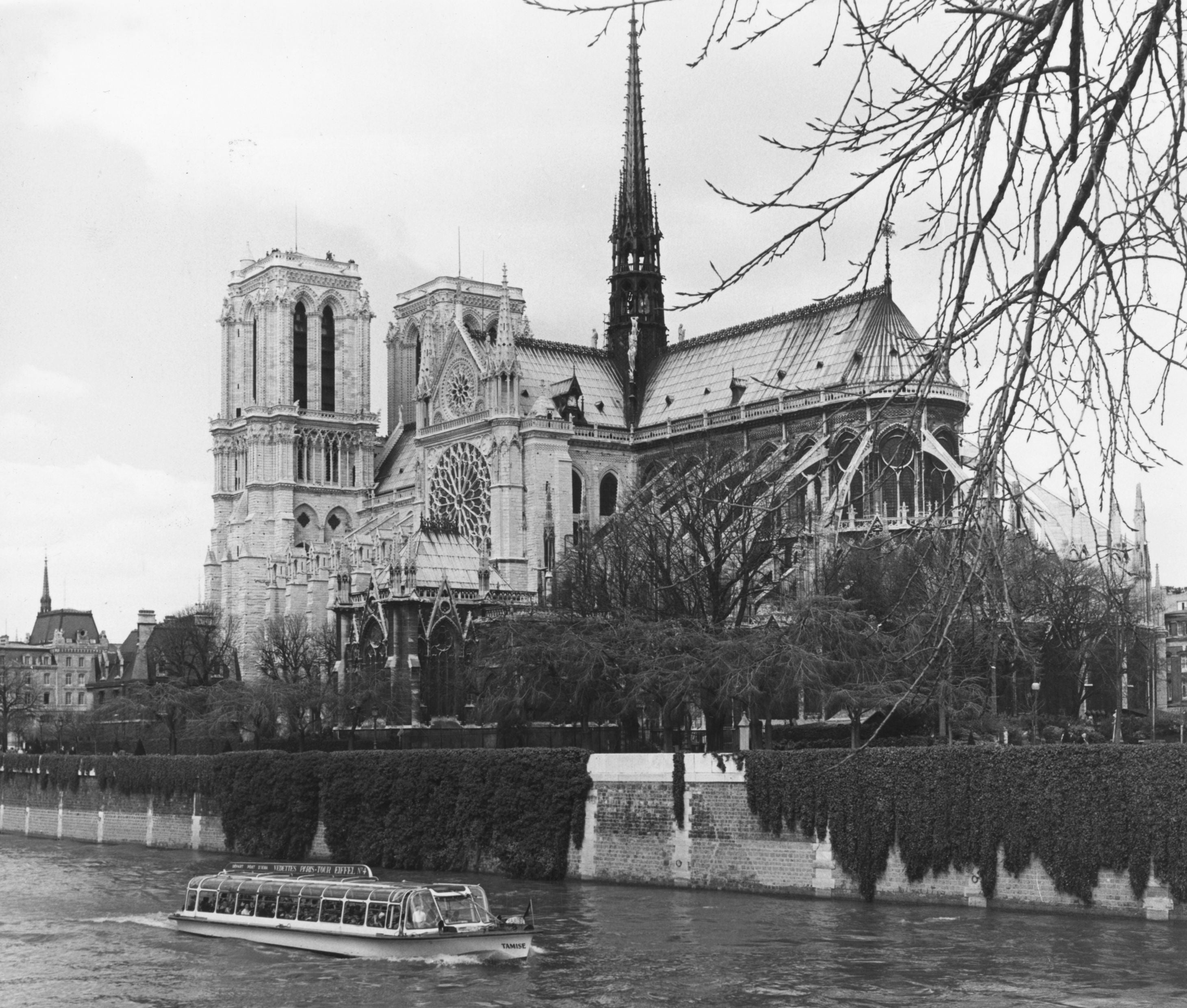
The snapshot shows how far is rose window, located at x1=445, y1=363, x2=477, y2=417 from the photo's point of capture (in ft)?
311

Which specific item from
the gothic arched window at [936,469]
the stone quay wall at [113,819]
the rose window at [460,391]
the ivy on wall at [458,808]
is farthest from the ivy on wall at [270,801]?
the rose window at [460,391]

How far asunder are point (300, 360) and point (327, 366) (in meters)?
2.00

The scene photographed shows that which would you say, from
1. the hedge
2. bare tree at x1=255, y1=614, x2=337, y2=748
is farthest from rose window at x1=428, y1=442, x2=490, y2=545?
the hedge

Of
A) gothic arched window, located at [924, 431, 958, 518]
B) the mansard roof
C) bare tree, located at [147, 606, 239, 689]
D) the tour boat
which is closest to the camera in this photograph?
the tour boat

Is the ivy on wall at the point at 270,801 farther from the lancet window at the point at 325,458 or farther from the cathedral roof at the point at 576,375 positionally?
the lancet window at the point at 325,458

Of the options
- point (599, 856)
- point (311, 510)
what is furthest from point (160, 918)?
point (311, 510)

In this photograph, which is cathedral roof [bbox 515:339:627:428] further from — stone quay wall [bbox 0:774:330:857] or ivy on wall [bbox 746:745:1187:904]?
ivy on wall [bbox 746:745:1187:904]

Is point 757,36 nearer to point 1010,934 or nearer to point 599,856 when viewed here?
point 1010,934

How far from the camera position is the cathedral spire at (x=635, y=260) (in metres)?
98.1

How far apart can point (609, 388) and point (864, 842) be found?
58307 millimetres

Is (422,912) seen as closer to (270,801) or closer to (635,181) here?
(270,801)

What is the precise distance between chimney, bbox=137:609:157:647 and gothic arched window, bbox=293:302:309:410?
74.8 feet

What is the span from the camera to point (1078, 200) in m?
7.21

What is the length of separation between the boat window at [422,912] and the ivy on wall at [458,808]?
12110 millimetres
